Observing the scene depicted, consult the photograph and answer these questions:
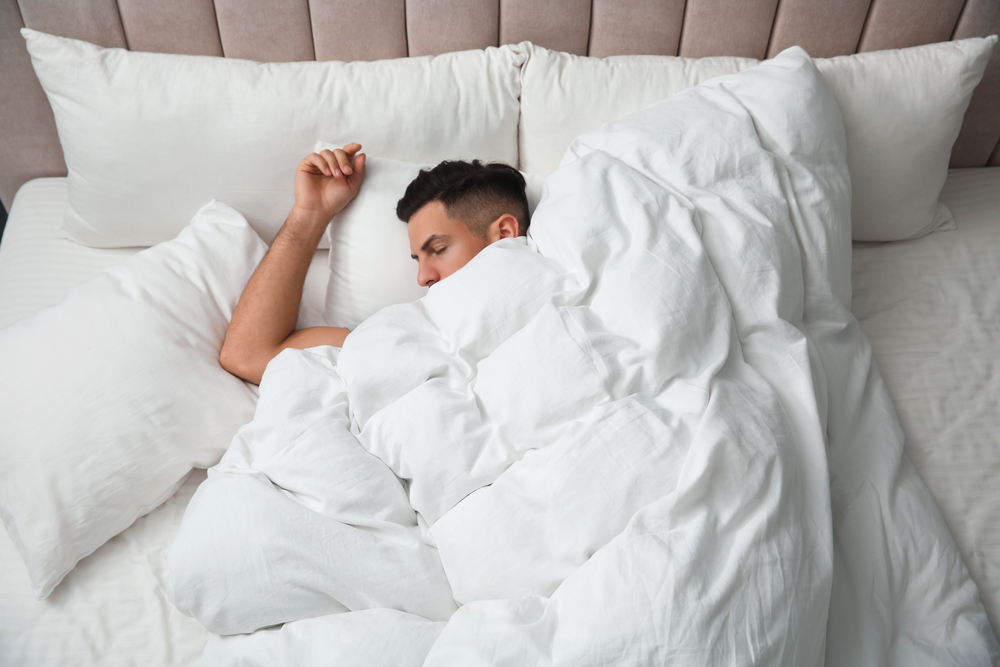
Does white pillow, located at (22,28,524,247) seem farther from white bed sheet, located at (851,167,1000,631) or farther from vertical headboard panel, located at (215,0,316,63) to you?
white bed sheet, located at (851,167,1000,631)

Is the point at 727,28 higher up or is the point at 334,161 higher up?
the point at 727,28

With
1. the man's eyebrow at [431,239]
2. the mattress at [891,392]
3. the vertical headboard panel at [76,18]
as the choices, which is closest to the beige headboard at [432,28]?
the vertical headboard panel at [76,18]

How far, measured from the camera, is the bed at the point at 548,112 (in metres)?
1.25

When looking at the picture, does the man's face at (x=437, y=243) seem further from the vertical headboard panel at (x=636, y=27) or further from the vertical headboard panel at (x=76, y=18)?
the vertical headboard panel at (x=76, y=18)

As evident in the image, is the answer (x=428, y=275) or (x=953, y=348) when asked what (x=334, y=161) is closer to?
(x=428, y=275)

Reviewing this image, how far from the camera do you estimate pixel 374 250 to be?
4.20 ft

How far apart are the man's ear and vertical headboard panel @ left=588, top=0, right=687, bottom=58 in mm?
513

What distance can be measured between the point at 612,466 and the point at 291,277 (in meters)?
0.76

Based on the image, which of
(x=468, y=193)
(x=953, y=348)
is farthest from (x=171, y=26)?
(x=953, y=348)

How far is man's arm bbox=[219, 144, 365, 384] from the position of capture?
1.17 metres

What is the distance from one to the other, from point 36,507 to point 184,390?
263mm

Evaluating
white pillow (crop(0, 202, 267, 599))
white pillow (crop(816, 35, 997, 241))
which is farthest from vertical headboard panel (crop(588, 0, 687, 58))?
white pillow (crop(0, 202, 267, 599))

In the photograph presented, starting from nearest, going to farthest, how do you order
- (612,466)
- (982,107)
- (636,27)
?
(612,466) → (636,27) → (982,107)

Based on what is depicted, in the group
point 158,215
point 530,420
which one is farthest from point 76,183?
point 530,420
